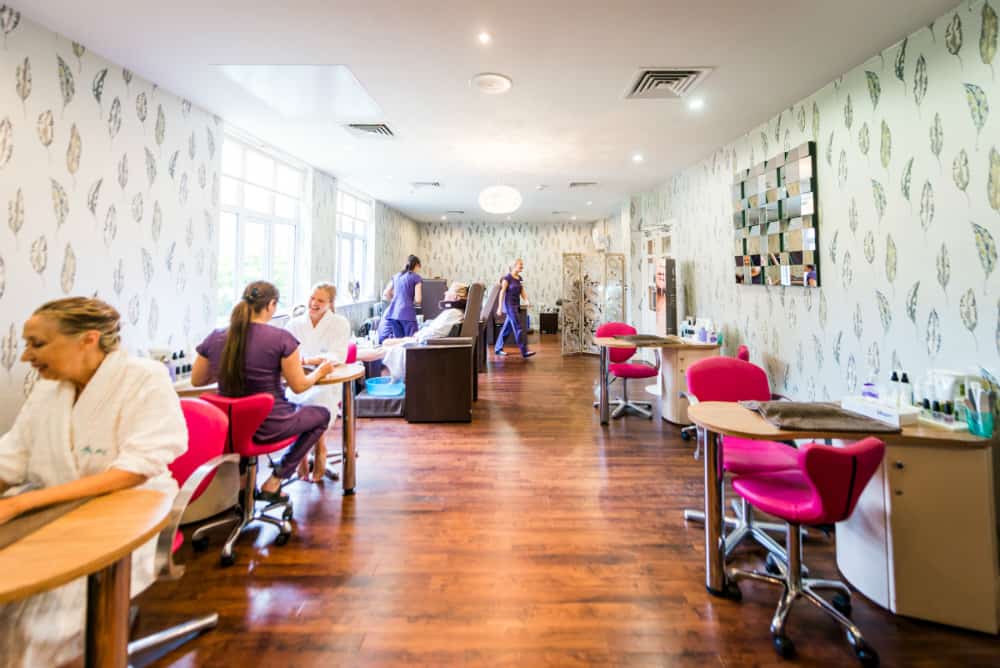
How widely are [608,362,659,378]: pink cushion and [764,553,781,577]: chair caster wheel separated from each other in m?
2.50

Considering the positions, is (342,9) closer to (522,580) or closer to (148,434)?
(148,434)

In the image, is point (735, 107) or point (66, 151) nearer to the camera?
point (66, 151)

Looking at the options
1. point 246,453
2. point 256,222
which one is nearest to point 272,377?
point 246,453

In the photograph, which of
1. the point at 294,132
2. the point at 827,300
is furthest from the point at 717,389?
the point at 294,132

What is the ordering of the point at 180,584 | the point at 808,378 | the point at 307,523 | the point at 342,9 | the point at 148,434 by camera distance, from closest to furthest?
the point at 148,434
the point at 180,584
the point at 342,9
the point at 307,523
the point at 808,378

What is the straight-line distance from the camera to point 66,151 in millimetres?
2957

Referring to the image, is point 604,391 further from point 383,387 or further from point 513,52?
point 513,52

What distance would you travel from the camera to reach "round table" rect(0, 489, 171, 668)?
95cm

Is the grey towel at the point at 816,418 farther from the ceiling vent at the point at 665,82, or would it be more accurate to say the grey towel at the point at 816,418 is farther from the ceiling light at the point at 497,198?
the ceiling light at the point at 497,198

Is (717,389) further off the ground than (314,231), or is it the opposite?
(314,231)

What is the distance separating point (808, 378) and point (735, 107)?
2385 millimetres

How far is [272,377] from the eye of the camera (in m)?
2.53

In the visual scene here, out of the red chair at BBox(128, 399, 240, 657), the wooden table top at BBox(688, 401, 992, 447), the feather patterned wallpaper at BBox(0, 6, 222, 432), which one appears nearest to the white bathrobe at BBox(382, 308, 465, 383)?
the feather patterned wallpaper at BBox(0, 6, 222, 432)

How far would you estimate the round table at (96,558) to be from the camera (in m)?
0.95
